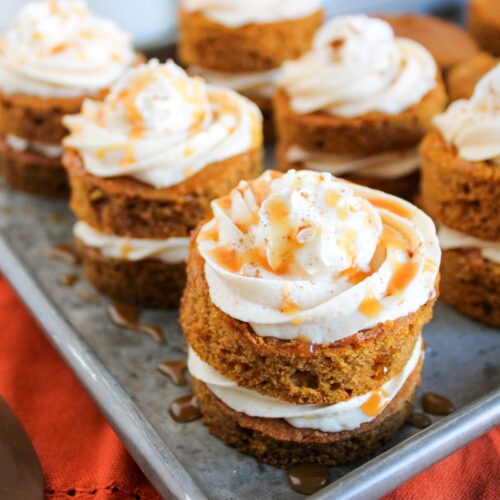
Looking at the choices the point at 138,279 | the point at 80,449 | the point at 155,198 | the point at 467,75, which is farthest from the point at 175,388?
the point at 467,75

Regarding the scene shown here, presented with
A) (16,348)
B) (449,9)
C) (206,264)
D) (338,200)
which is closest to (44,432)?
(16,348)

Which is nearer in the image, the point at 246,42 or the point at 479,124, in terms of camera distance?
the point at 479,124

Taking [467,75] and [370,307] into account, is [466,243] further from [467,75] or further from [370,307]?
[467,75]

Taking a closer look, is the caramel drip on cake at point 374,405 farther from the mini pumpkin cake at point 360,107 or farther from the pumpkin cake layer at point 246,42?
the pumpkin cake layer at point 246,42

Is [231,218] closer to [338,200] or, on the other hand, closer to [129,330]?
[338,200]

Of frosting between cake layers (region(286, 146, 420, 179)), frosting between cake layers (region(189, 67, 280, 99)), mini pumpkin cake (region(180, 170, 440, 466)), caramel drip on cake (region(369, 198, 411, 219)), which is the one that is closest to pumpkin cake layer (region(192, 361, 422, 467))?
mini pumpkin cake (region(180, 170, 440, 466))
